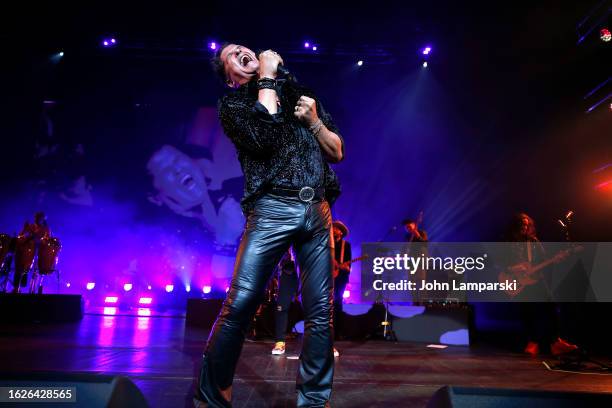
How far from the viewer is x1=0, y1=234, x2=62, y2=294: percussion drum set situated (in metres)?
8.12

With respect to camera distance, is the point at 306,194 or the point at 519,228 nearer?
the point at 306,194

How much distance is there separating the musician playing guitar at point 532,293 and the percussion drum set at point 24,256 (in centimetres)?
886

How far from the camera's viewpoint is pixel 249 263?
5.60 feet

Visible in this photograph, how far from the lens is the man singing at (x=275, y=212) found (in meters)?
1.66

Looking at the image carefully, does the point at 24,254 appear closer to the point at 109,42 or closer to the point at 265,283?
the point at 109,42

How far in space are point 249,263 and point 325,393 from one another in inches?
26.0

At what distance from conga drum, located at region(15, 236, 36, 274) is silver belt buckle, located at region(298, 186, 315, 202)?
28.8 ft

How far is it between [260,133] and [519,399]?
4.33 ft

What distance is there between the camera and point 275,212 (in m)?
1.76

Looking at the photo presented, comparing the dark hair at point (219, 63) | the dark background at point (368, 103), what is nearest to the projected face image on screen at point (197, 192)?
the dark background at point (368, 103)

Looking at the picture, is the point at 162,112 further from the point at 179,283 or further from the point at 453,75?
the point at 453,75

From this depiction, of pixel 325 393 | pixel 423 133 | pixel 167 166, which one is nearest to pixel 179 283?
pixel 167 166

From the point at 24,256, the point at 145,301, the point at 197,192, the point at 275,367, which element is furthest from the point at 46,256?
the point at 275,367

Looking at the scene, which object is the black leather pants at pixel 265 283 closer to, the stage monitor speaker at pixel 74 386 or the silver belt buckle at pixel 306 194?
the silver belt buckle at pixel 306 194
